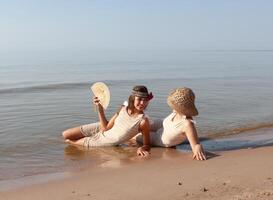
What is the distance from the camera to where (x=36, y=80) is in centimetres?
2136

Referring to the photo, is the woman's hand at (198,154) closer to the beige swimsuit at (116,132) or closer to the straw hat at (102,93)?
the beige swimsuit at (116,132)

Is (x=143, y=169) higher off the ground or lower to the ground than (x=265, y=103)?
lower

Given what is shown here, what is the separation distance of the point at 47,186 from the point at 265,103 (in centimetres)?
911

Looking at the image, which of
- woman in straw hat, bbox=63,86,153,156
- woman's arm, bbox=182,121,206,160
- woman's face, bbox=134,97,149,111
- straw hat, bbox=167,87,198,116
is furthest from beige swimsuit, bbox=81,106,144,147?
woman's arm, bbox=182,121,206,160

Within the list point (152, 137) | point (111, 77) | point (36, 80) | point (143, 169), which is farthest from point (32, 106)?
point (111, 77)

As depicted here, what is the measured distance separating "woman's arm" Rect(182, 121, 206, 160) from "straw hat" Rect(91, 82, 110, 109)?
57.7 inches

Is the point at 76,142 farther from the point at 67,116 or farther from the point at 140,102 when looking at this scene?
the point at 67,116

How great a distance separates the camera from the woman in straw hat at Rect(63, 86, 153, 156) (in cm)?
675

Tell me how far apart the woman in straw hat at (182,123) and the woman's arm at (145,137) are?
0.87ft

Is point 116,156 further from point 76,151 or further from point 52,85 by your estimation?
point 52,85

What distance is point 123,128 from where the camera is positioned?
7027 millimetres

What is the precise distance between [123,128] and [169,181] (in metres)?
2.26

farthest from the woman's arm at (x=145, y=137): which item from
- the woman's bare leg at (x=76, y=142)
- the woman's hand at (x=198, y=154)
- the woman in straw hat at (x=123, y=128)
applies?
the woman's bare leg at (x=76, y=142)

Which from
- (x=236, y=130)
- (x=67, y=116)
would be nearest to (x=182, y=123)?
(x=236, y=130)
